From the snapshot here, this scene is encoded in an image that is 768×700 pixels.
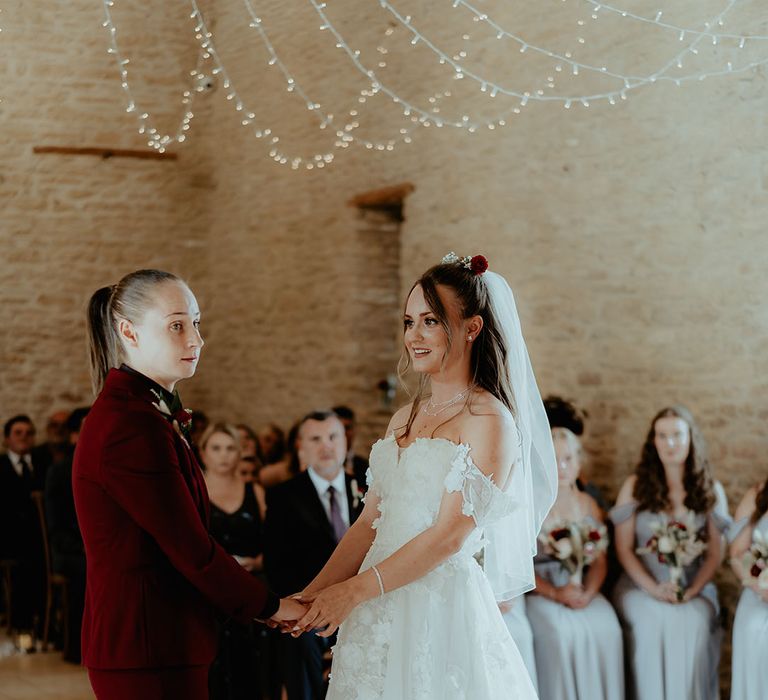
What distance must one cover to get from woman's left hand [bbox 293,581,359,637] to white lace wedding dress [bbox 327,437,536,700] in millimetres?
126

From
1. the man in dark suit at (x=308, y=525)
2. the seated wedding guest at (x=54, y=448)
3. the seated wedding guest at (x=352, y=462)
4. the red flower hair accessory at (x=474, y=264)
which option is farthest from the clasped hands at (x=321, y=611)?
the seated wedding guest at (x=54, y=448)

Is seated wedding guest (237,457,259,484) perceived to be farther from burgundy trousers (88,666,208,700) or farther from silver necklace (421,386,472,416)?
burgundy trousers (88,666,208,700)

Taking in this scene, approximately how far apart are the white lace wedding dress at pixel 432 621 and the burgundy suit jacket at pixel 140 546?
1.86 feet

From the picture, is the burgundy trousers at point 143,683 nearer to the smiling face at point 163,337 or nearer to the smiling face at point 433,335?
the smiling face at point 163,337

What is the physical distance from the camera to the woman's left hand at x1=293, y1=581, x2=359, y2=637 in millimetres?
3262

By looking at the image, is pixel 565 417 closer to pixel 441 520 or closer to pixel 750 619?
pixel 750 619

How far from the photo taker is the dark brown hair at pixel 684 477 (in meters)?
5.98

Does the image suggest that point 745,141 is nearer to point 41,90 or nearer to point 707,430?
point 707,430

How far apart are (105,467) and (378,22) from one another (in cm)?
730

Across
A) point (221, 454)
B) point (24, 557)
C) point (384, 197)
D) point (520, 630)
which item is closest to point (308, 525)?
point (221, 454)

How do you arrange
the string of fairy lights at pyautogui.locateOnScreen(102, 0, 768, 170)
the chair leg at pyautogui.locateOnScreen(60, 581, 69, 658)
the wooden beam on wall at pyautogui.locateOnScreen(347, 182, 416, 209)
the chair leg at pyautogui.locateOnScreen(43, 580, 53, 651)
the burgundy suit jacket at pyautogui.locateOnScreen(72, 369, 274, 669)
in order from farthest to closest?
1. the wooden beam on wall at pyautogui.locateOnScreen(347, 182, 416, 209)
2. the chair leg at pyautogui.locateOnScreen(43, 580, 53, 651)
3. the chair leg at pyautogui.locateOnScreen(60, 581, 69, 658)
4. the string of fairy lights at pyautogui.locateOnScreen(102, 0, 768, 170)
5. the burgundy suit jacket at pyautogui.locateOnScreen(72, 369, 274, 669)

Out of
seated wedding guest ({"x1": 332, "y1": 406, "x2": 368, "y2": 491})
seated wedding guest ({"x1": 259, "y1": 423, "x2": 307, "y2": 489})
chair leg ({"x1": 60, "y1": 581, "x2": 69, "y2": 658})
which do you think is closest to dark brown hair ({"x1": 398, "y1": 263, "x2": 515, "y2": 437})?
seated wedding guest ({"x1": 332, "y1": 406, "x2": 368, "y2": 491})

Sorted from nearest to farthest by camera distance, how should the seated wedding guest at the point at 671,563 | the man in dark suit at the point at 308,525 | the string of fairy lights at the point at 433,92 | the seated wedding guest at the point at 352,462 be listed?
the man in dark suit at the point at 308,525, the seated wedding guest at the point at 671,563, the seated wedding guest at the point at 352,462, the string of fairy lights at the point at 433,92

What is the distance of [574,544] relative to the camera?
5.84 meters
